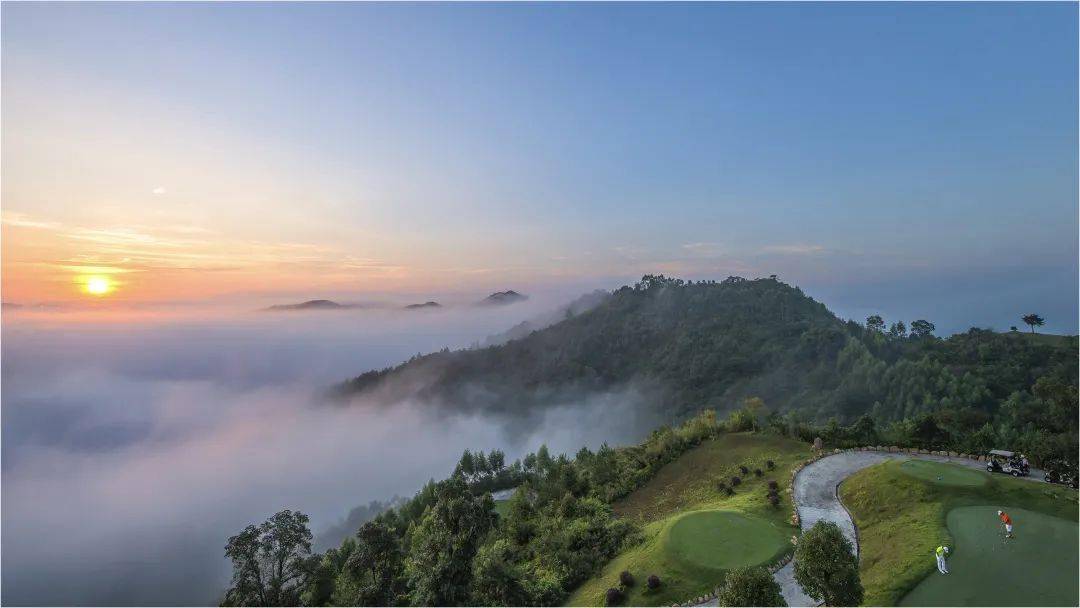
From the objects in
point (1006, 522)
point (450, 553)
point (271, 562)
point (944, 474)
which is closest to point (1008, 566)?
point (1006, 522)

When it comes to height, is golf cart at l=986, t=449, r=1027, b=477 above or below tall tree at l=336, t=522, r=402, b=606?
below

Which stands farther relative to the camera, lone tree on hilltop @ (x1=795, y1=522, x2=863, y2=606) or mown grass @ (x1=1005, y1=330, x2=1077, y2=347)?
mown grass @ (x1=1005, y1=330, x2=1077, y2=347)

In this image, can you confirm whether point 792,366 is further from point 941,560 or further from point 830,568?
point 830,568

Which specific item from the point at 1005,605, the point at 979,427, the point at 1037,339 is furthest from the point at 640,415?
the point at 1005,605

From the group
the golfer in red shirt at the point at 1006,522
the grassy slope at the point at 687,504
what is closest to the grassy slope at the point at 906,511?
the golfer in red shirt at the point at 1006,522

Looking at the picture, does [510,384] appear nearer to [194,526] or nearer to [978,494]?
[194,526]

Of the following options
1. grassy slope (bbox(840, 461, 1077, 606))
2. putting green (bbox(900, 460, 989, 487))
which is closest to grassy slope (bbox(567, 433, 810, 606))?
grassy slope (bbox(840, 461, 1077, 606))

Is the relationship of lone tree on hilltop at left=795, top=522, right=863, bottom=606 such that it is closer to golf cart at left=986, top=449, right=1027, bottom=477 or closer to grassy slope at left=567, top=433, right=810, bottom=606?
grassy slope at left=567, top=433, right=810, bottom=606

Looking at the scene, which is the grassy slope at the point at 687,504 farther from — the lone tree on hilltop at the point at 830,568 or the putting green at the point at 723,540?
the lone tree on hilltop at the point at 830,568
